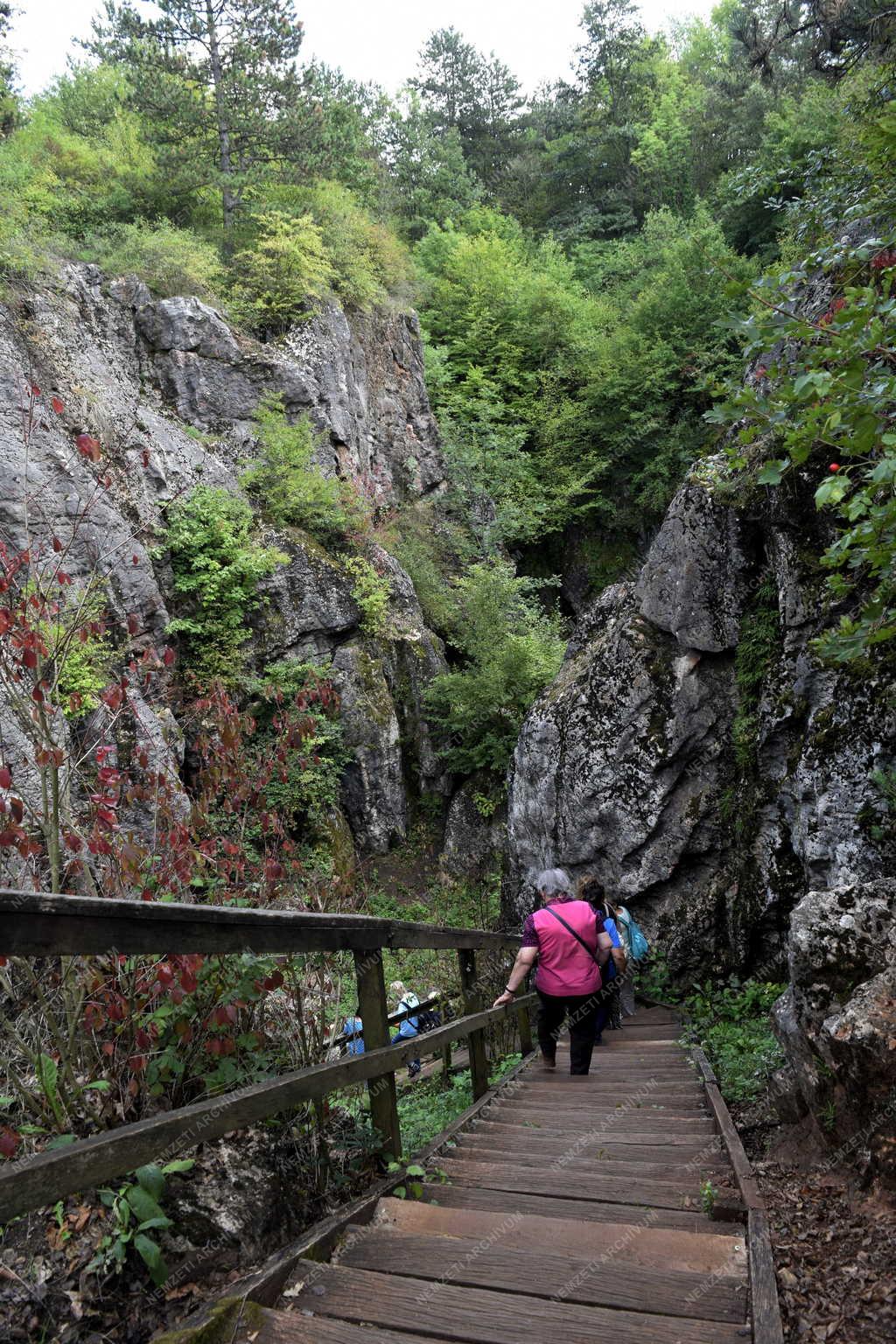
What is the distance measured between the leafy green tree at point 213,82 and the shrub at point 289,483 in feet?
21.4

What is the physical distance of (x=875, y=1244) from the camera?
2629 mm

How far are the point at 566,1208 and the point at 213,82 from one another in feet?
79.3

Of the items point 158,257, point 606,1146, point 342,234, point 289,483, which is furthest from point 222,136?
point 606,1146

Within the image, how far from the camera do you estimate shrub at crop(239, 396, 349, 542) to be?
15.3 m

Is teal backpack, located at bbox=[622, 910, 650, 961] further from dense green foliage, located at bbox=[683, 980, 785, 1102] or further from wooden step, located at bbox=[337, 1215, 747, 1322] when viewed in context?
wooden step, located at bbox=[337, 1215, 747, 1322]

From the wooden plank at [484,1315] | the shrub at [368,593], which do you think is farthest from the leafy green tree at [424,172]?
the wooden plank at [484,1315]

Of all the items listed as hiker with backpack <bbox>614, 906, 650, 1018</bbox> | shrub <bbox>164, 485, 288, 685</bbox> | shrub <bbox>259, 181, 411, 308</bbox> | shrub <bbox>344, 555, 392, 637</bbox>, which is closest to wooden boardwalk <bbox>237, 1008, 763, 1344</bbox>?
hiker with backpack <bbox>614, 906, 650, 1018</bbox>

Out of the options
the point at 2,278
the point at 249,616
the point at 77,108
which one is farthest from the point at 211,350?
the point at 77,108

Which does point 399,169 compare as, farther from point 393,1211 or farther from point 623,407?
point 393,1211

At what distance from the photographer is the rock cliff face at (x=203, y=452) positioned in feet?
39.8

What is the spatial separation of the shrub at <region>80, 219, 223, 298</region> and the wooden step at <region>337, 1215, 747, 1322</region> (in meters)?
17.9

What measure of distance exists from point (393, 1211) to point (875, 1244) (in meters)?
1.72

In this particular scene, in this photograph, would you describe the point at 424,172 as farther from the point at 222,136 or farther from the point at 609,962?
the point at 609,962

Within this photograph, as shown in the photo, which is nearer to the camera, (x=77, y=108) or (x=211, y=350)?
(x=211, y=350)
